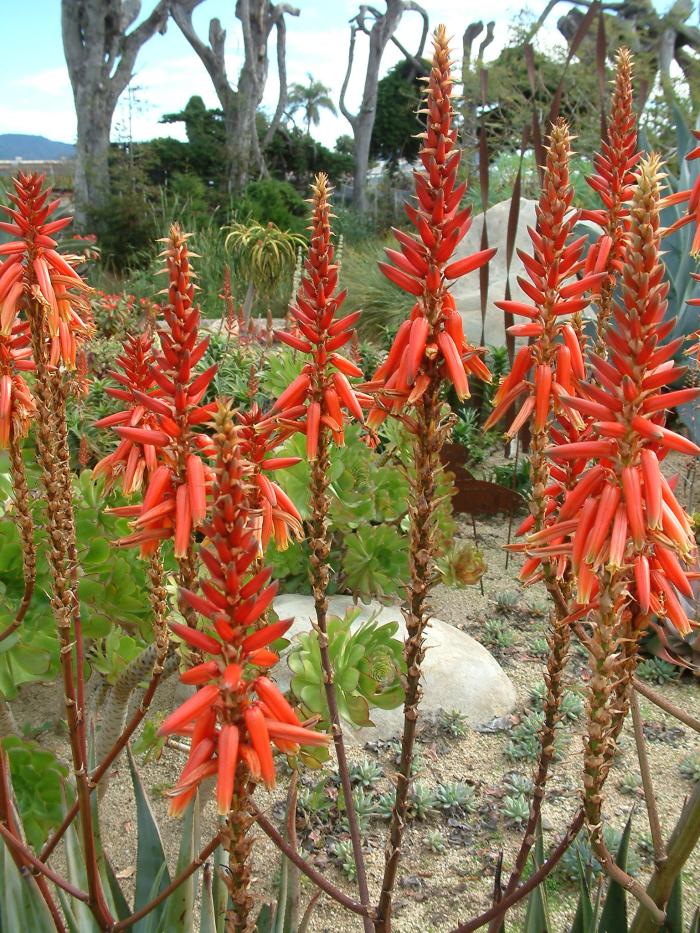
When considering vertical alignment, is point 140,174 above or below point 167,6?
below

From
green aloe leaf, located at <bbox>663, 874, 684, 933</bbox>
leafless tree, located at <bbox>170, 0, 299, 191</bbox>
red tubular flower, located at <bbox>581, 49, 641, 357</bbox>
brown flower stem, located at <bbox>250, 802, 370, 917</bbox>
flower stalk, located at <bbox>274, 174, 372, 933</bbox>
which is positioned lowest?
green aloe leaf, located at <bbox>663, 874, 684, 933</bbox>

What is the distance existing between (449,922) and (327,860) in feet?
1.47

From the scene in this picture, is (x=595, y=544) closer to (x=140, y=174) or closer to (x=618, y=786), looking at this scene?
(x=618, y=786)

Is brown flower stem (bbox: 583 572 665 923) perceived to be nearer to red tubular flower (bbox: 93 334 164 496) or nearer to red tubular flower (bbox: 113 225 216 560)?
red tubular flower (bbox: 113 225 216 560)

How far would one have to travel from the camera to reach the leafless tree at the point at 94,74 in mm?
17578

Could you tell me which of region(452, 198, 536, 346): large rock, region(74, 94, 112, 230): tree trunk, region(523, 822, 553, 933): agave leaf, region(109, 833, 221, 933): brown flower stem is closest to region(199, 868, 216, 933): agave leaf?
region(109, 833, 221, 933): brown flower stem

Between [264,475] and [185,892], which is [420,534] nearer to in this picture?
[264,475]

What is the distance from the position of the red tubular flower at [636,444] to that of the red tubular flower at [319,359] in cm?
46

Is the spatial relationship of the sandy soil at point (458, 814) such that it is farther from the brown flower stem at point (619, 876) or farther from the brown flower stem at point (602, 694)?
the brown flower stem at point (602, 694)

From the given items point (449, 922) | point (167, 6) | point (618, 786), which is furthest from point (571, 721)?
point (167, 6)

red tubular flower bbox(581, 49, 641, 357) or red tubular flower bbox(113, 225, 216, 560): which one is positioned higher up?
red tubular flower bbox(581, 49, 641, 357)

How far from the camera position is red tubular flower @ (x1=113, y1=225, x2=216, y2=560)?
1.02 metres

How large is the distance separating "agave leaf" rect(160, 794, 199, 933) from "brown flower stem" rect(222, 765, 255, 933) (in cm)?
43

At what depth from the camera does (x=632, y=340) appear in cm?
91
